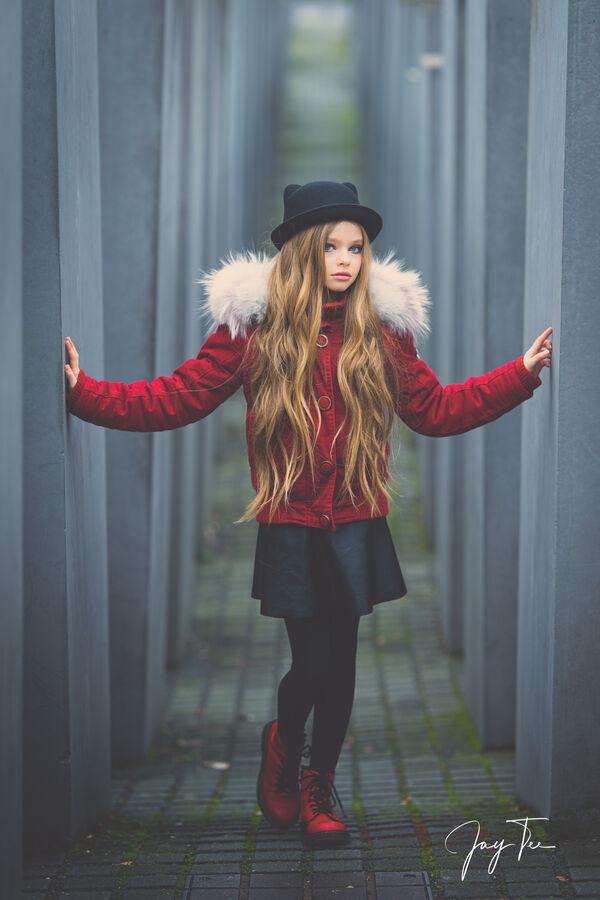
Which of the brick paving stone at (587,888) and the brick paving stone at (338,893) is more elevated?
the brick paving stone at (587,888)

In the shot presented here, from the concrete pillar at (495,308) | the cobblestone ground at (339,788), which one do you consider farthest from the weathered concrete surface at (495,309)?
the cobblestone ground at (339,788)

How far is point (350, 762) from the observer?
6.11m

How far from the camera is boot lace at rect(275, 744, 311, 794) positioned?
436 centimetres

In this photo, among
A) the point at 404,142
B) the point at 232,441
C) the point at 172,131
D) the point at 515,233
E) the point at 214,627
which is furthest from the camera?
the point at 404,142

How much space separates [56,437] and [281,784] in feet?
4.78

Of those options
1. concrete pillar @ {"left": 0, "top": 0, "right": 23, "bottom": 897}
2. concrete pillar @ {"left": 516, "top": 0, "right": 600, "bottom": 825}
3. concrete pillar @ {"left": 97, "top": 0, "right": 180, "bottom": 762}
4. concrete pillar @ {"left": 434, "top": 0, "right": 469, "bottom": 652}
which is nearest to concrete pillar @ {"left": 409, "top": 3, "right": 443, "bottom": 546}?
concrete pillar @ {"left": 434, "top": 0, "right": 469, "bottom": 652}

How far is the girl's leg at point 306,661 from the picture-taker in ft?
13.2

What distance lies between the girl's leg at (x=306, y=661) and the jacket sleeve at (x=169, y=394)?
28.5 inches

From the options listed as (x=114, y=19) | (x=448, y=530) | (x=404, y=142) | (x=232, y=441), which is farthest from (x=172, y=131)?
(x=404, y=142)

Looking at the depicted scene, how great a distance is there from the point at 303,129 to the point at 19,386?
28.5 metres

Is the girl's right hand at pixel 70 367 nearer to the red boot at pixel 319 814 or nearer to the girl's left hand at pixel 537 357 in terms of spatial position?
the girl's left hand at pixel 537 357

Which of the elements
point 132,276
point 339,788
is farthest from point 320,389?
point 339,788

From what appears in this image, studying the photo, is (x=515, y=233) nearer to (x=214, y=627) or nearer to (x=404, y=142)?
(x=214, y=627)

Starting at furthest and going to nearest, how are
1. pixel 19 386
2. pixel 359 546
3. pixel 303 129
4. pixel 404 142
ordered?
pixel 303 129, pixel 404 142, pixel 359 546, pixel 19 386
